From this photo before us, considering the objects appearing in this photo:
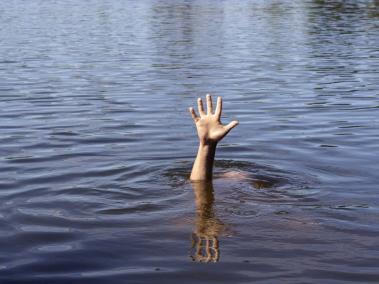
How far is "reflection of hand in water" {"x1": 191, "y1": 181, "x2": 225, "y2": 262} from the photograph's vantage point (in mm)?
6633

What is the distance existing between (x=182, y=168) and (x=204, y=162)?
1168mm

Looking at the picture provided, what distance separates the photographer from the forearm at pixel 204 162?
28.5 feet

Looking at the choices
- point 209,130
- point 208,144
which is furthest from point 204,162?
point 209,130

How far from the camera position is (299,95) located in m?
16.3

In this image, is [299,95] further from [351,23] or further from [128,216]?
[351,23]

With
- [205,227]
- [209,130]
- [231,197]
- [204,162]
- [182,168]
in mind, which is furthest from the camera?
[182,168]

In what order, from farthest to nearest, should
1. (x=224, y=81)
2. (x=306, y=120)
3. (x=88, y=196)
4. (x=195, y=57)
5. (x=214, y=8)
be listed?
(x=214, y=8) → (x=195, y=57) → (x=224, y=81) → (x=306, y=120) → (x=88, y=196)

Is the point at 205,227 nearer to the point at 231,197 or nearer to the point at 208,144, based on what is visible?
the point at 231,197

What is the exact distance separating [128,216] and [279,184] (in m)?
2.19

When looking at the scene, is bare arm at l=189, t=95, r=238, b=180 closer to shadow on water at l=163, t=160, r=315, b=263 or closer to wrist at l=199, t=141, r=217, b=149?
wrist at l=199, t=141, r=217, b=149

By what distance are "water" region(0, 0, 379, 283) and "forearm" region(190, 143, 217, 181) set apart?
0.67ft

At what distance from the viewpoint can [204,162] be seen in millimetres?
8883

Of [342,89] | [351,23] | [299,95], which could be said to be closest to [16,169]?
[299,95]

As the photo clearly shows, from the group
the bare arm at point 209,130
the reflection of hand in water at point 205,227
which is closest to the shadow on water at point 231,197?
the reflection of hand in water at point 205,227
